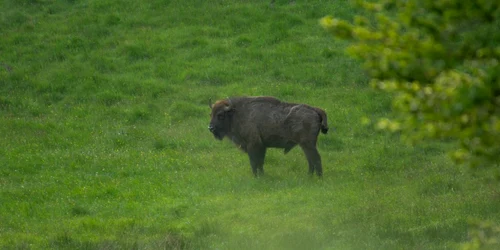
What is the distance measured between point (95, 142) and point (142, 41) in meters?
6.33

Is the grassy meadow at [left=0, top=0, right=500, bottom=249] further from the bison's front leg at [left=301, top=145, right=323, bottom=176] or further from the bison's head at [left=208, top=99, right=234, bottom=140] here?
the bison's head at [left=208, top=99, right=234, bottom=140]

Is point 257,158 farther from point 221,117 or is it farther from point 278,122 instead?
point 221,117

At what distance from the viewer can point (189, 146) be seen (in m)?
19.5

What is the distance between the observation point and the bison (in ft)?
54.9

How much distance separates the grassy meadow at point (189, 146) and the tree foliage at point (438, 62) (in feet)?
7.66

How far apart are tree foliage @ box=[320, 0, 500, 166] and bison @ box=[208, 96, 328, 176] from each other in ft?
36.0

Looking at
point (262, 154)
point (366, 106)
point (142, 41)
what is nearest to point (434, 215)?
point (262, 154)

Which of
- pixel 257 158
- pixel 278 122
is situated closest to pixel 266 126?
pixel 278 122

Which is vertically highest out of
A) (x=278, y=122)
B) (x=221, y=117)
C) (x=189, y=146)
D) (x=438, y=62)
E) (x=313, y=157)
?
(x=438, y=62)

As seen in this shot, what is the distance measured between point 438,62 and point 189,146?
14.4 meters

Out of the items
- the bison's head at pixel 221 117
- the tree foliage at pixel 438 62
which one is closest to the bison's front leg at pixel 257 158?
the bison's head at pixel 221 117

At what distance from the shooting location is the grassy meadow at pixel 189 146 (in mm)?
13578

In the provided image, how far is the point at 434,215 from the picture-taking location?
13.6 meters

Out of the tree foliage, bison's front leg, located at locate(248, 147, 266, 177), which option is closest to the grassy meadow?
bison's front leg, located at locate(248, 147, 266, 177)
